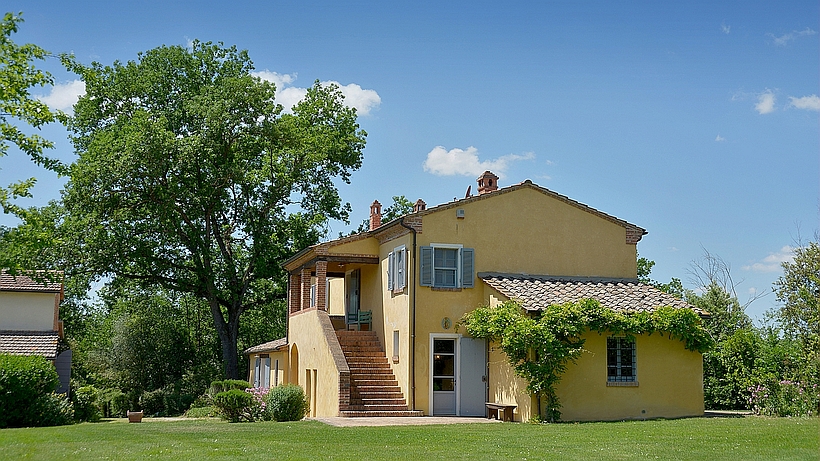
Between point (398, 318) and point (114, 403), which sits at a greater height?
point (398, 318)

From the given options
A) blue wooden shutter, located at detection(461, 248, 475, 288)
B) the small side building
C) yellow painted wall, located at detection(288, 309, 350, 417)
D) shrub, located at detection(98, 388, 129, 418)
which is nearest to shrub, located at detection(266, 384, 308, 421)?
yellow painted wall, located at detection(288, 309, 350, 417)

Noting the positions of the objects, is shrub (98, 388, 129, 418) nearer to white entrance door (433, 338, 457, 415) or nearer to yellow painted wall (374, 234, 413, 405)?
yellow painted wall (374, 234, 413, 405)

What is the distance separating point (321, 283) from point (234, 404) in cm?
545

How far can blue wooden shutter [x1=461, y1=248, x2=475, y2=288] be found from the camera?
25.3m

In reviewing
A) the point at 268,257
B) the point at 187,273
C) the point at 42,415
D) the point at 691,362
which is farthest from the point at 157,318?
the point at 691,362

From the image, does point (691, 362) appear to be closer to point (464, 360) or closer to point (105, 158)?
point (464, 360)

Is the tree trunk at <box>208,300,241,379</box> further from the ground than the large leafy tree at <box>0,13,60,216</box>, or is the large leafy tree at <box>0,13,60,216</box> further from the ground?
the large leafy tree at <box>0,13,60,216</box>

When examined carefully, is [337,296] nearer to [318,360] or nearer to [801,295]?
[318,360]

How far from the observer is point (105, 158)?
116 feet

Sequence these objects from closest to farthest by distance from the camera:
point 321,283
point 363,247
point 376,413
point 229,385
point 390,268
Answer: point 376,413 < point 390,268 < point 321,283 < point 363,247 < point 229,385

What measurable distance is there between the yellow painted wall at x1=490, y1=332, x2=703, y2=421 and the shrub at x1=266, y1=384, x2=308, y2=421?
5.32 metres

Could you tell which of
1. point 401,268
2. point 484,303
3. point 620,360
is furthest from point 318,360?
point 620,360

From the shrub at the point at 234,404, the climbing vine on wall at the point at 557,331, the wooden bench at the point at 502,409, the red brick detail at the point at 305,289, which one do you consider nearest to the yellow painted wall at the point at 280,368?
the red brick detail at the point at 305,289

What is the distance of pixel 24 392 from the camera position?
897 inches
